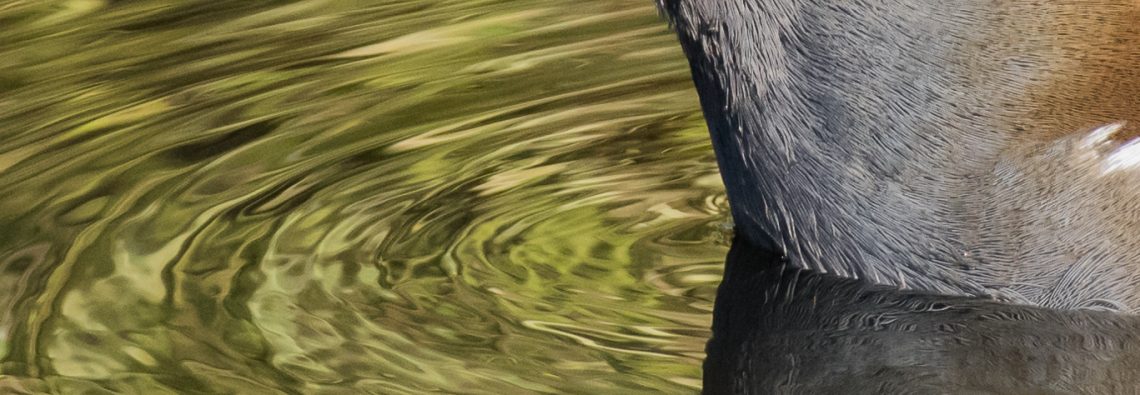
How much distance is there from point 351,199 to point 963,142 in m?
1.66

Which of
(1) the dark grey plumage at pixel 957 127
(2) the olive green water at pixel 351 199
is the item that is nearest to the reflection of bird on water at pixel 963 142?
(1) the dark grey plumage at pixel 957 127

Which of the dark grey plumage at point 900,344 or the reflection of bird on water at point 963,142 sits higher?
the reflection of bird on water at point 963,142

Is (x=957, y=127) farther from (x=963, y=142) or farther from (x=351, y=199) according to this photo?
(x=351, y=199)

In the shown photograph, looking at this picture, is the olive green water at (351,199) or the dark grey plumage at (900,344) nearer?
the dark grey plumage at (900,344)

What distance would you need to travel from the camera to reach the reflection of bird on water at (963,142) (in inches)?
156

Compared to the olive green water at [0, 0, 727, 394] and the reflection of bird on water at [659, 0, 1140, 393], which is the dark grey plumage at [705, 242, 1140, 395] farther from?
the olive green water at [0, 0, 727, 394]

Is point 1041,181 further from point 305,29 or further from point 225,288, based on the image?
point 305,29

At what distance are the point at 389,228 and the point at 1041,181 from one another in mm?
1600

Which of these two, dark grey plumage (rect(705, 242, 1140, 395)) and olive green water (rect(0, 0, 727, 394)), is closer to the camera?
dark grey plumage (rect(705, 242, 1140, 395))

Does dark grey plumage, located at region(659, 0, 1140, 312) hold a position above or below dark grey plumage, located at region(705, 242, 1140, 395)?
above

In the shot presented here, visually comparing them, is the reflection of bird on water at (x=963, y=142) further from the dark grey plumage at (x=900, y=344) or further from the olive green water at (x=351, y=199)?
the olive green water at (x=351, y=199)

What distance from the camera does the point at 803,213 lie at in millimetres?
4250

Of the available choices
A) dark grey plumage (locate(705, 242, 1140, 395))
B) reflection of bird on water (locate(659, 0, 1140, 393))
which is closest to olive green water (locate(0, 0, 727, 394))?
dark grey plumage (locate(705, 242, 1140, 395))

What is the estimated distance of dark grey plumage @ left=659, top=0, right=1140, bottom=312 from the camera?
3.97m
